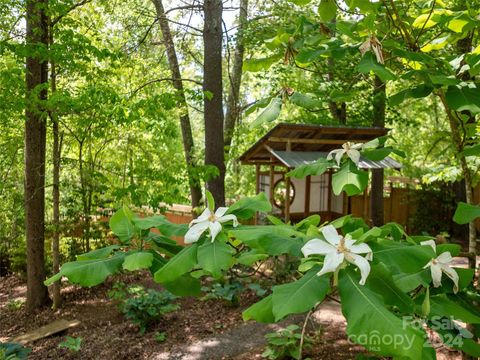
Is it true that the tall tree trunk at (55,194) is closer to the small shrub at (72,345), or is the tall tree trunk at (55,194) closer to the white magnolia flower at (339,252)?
the small shrub at (72,345)

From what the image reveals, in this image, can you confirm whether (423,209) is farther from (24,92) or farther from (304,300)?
(304,300)

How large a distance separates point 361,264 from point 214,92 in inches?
277

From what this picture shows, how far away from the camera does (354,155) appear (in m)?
1.38

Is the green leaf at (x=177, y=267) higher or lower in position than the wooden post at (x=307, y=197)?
higher

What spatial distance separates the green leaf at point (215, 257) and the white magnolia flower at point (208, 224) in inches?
1.3

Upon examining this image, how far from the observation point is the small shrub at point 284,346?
4648 millimetres

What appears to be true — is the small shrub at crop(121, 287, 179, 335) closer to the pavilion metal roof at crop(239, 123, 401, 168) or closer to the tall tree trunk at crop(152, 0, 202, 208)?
the pavilion metal roof at crop(239, 123, 401, 168)

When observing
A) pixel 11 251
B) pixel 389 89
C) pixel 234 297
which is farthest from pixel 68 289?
pixel 389 89

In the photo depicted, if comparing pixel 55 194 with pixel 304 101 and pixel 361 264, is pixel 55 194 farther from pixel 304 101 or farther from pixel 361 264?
pixel 361 264

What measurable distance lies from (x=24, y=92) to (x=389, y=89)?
11508 mm

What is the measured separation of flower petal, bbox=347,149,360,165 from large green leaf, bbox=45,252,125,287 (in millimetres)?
780

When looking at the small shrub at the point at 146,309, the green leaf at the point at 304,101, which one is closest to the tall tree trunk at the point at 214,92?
the small shrub at the point at 146,309

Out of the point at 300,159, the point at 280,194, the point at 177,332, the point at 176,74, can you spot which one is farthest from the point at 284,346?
the point at 176,74

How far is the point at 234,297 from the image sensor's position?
22.8 feet
